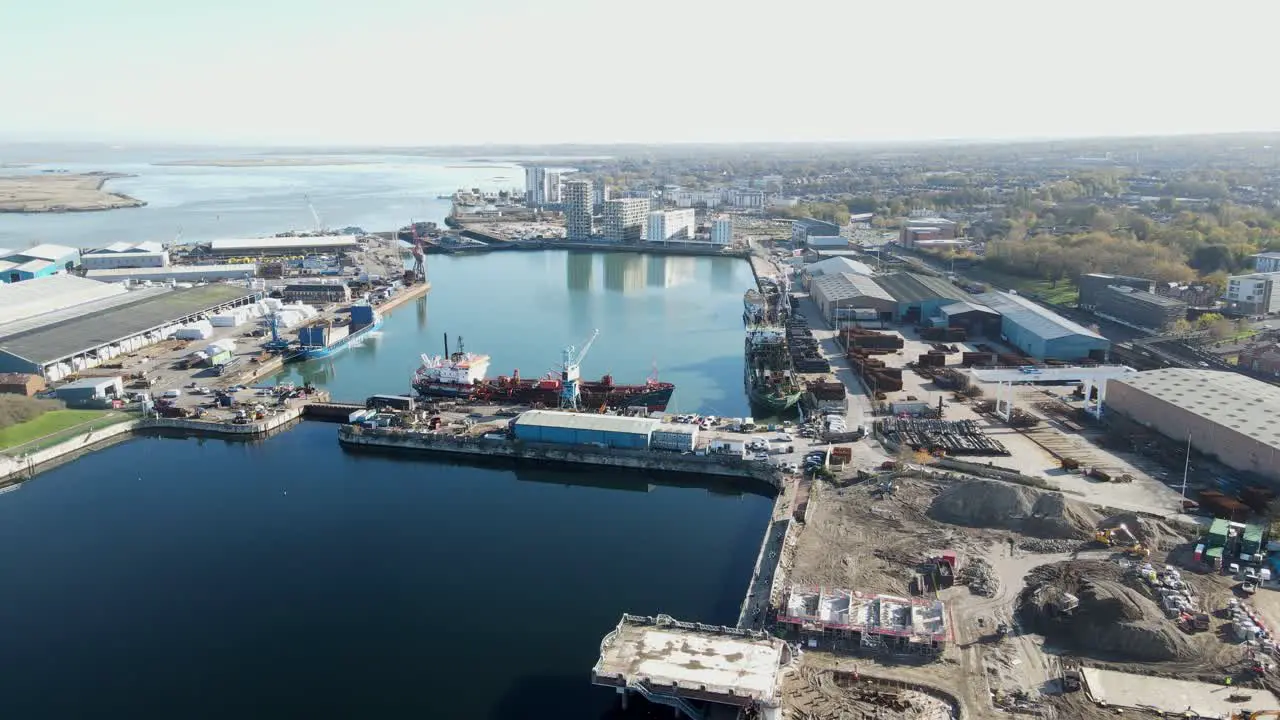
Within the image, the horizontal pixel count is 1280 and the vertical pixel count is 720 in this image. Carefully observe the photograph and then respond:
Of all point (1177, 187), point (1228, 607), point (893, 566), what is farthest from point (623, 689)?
point (1177, 187)

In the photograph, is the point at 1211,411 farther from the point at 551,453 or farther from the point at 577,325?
the point at 577,325

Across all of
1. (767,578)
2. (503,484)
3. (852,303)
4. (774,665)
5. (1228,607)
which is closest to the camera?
(774,665)

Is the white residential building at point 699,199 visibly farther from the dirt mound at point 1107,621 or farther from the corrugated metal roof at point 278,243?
the dirt mound at point 1107,621

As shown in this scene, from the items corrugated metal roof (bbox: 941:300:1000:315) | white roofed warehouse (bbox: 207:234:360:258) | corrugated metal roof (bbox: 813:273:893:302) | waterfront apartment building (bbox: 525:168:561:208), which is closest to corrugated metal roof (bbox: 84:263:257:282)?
white roofed warehouse (bbox: 207:234:360:258)

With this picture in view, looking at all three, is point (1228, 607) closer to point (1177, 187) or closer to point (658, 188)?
point (1177, 187)

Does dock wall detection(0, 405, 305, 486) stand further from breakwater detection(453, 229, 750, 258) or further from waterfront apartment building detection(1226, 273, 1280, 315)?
breakwater detection(453, 229, 750, 258)

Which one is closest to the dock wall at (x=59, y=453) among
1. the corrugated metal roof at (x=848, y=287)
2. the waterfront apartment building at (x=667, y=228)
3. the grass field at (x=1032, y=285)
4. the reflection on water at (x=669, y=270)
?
the corrugated metal roof at (x=848, y=287)
